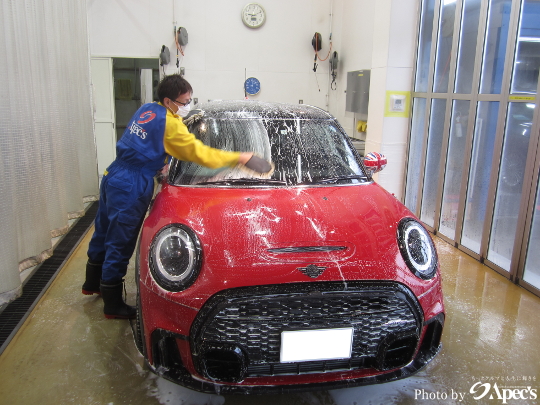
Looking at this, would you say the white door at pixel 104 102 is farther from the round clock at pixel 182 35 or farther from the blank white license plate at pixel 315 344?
the blank white license plate at pixel 315 344

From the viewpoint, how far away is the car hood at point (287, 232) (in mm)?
1627

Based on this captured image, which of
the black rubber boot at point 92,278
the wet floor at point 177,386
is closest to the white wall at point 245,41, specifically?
the wet floor at point 177,386

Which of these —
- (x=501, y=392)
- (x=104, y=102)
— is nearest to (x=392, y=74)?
(x=501, y=392)

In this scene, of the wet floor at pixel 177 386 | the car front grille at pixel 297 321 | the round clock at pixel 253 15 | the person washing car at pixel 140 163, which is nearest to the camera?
the car front grille at pixel 297 321

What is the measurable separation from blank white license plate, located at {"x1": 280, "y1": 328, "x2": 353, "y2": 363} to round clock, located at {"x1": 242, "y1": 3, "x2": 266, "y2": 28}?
6.31 metres

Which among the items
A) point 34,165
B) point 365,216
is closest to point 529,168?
point 365,216

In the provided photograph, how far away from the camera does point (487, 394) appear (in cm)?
202

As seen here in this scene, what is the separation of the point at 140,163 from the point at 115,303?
84 cm

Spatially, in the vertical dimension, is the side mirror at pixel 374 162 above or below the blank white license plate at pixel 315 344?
above

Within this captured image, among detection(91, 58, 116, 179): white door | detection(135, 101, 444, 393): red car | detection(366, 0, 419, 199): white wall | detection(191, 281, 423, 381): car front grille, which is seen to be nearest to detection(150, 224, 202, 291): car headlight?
detection(135, 101, 444, 393): red car

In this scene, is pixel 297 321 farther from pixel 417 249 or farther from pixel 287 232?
pixel 417 249

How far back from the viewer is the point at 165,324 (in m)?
1.64

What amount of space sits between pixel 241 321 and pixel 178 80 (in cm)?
137

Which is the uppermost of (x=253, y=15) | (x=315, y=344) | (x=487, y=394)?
(x=253, y=15)
